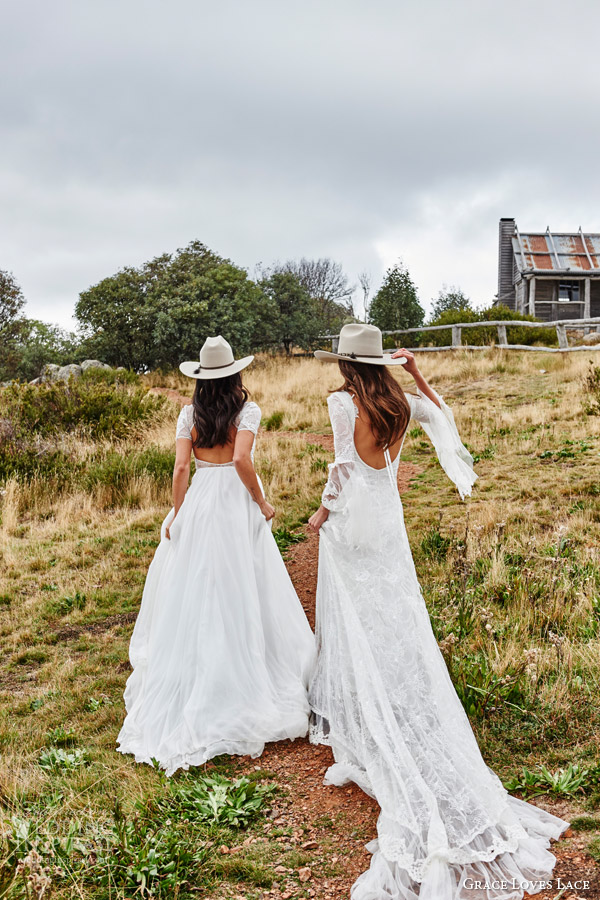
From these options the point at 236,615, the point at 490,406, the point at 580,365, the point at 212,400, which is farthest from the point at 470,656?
the point at 580,365

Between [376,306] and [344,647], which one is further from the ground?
[376,306]

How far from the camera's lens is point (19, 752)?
4.27 meters

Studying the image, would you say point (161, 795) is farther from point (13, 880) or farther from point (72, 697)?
point (72, 697)

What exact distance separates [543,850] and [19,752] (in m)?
3.11

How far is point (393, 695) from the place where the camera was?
11.6ft

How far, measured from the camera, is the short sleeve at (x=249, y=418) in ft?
14.5

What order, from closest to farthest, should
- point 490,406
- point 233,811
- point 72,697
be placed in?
point 233,811 → point 72,697 → point 490,406

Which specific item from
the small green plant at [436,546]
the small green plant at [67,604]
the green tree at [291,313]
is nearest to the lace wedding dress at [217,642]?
the small green plant at [67,604]

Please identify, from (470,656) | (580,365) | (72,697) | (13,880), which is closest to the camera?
(13,880)

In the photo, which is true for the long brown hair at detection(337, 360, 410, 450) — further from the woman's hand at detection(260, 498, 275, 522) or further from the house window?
the house window

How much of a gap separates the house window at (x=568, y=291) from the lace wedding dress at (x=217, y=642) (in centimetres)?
2897

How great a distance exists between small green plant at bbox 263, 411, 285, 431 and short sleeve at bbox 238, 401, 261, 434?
10089 mm

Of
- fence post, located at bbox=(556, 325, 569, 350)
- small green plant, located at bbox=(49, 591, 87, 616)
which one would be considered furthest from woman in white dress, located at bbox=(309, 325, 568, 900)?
fence post, located at bbox=(556, 325, 569, 350)

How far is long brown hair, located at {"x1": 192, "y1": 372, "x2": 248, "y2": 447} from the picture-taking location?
4.43 meters
